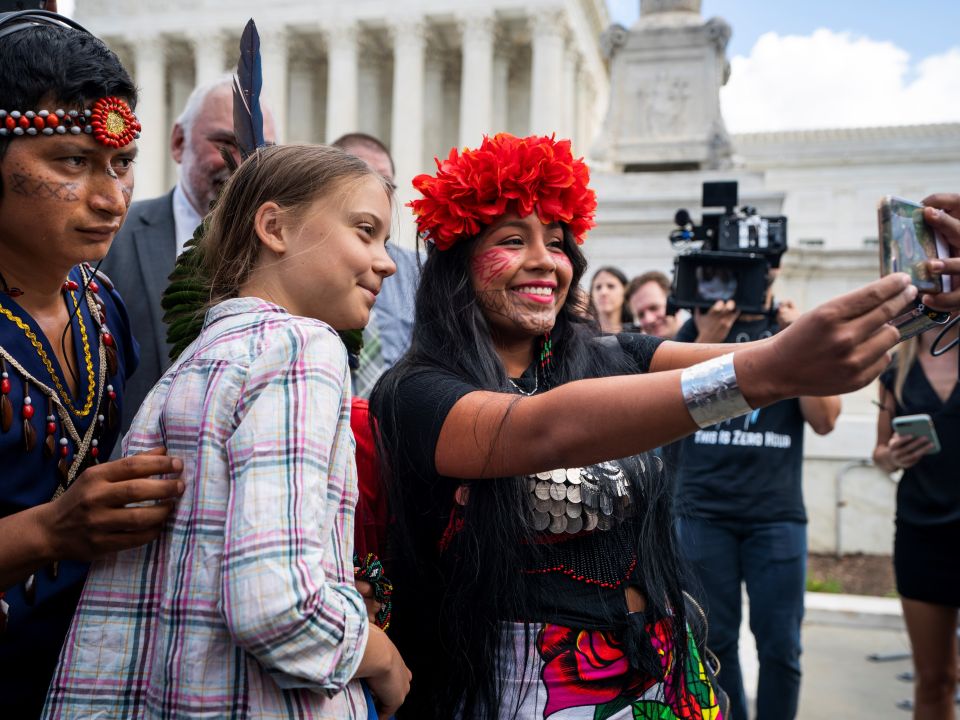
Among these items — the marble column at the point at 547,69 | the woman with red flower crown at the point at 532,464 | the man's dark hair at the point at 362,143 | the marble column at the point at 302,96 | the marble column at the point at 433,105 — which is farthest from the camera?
the marble column at the point at 302,96

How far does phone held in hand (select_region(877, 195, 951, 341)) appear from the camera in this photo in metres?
1.62

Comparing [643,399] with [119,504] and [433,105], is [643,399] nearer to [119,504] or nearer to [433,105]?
[119,504]

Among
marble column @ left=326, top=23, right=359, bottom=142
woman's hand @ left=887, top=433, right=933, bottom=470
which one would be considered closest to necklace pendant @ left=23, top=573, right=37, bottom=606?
woman's hand @ left=887, top=433, right=933, bottom=470

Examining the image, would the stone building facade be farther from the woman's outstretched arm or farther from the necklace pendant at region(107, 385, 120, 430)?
the woman's outstretched arm

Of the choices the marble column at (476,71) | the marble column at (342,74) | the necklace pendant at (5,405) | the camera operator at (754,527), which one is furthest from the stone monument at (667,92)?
the marble column at (342,74)

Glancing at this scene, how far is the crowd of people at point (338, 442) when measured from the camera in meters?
1.43

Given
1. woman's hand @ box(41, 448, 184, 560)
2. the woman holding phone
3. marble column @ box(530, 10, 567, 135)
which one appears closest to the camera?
woman's hand @ box(41, 448, 184, 560)

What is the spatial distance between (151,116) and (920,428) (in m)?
39.7

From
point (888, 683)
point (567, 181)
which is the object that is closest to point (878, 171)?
point (888, 683)

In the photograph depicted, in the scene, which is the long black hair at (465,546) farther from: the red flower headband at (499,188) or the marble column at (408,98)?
the marble column at (408,98)

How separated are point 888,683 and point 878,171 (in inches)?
1649

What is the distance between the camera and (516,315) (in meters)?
2.40

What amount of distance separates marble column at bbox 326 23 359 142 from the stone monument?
27420 mm

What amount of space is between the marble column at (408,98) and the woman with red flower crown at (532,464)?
3447 cm
